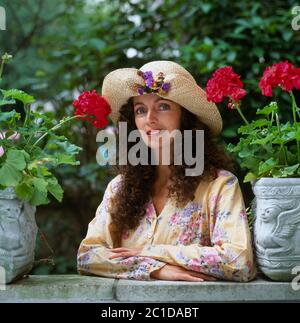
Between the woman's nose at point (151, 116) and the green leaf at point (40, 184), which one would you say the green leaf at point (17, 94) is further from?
the woman's nose at point (151, 116)

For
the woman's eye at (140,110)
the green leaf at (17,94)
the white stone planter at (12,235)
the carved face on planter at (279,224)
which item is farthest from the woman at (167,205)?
the green leaf at (17,94)

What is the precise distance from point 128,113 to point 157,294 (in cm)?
93

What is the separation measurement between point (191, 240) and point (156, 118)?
565 millimetres

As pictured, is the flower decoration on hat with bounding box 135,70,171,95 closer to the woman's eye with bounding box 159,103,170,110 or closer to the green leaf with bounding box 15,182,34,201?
the woman's eye with bounding box 159,103,170,110

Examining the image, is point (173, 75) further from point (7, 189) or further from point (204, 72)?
point (204, 72)

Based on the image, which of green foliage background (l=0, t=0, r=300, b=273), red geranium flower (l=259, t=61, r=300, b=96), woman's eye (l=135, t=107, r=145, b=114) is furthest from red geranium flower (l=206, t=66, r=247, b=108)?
green foliage background (l=0, t=0, r=300, b=273)

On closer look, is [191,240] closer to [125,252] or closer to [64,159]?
[125,252]

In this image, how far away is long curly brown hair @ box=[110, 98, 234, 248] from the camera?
2793 millimetres

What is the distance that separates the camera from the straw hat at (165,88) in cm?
276

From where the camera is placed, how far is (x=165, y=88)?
275 centimetres

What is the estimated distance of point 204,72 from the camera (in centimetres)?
426

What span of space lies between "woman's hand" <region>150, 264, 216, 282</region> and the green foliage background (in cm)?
168
